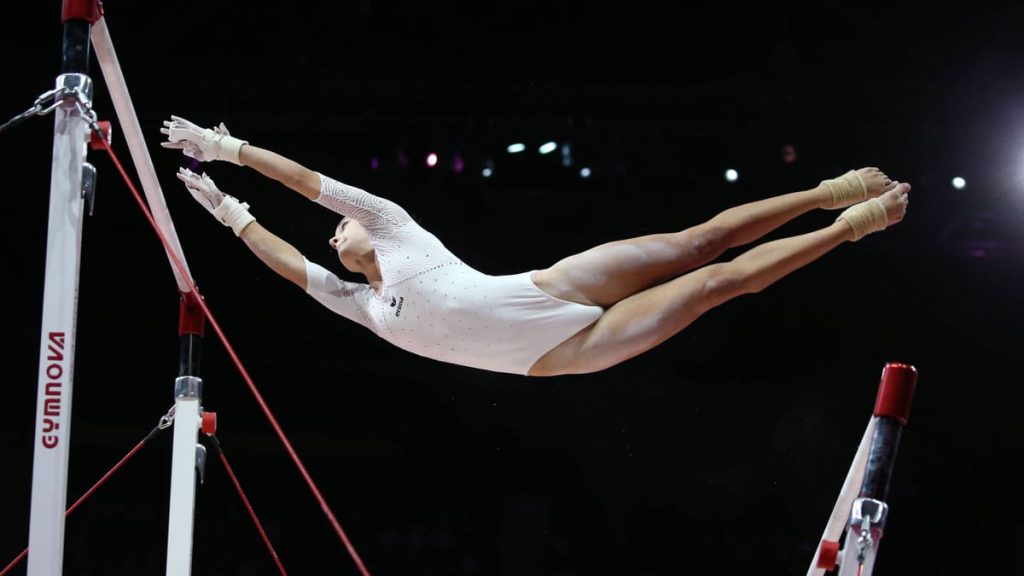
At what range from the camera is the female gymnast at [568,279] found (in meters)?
2.91

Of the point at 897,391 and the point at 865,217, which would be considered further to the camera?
the point at 865,217

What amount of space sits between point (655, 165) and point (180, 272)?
2395mm

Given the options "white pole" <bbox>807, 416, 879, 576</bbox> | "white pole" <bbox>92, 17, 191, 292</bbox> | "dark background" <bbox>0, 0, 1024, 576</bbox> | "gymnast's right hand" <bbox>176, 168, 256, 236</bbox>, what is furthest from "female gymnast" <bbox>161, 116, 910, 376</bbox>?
"dark background" <bbox>0, 0, 1024, 576</bbox>

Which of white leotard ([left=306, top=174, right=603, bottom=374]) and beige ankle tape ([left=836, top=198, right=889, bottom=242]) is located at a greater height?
beige ankle tape ([left=836, top=198, right=889, bottom=242])

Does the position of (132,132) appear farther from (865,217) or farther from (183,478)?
(865,217)

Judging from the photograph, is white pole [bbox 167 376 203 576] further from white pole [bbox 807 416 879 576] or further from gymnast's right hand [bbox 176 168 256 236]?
white pole [bbox 807 416 879 576]

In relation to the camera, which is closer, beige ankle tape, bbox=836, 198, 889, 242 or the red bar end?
the red bar end

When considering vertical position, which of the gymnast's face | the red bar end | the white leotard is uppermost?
the gymnast's face

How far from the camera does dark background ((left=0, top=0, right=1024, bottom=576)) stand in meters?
4.34

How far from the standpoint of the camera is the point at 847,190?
3.07 m

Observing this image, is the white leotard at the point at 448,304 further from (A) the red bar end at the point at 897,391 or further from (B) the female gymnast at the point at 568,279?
(A) the red bar end at the point at 897,391

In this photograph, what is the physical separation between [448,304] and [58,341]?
3.87 feet

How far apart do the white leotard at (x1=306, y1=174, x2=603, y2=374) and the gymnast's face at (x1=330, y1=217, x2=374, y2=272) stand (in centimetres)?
10

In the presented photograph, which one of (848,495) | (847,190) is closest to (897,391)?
(848,495)
